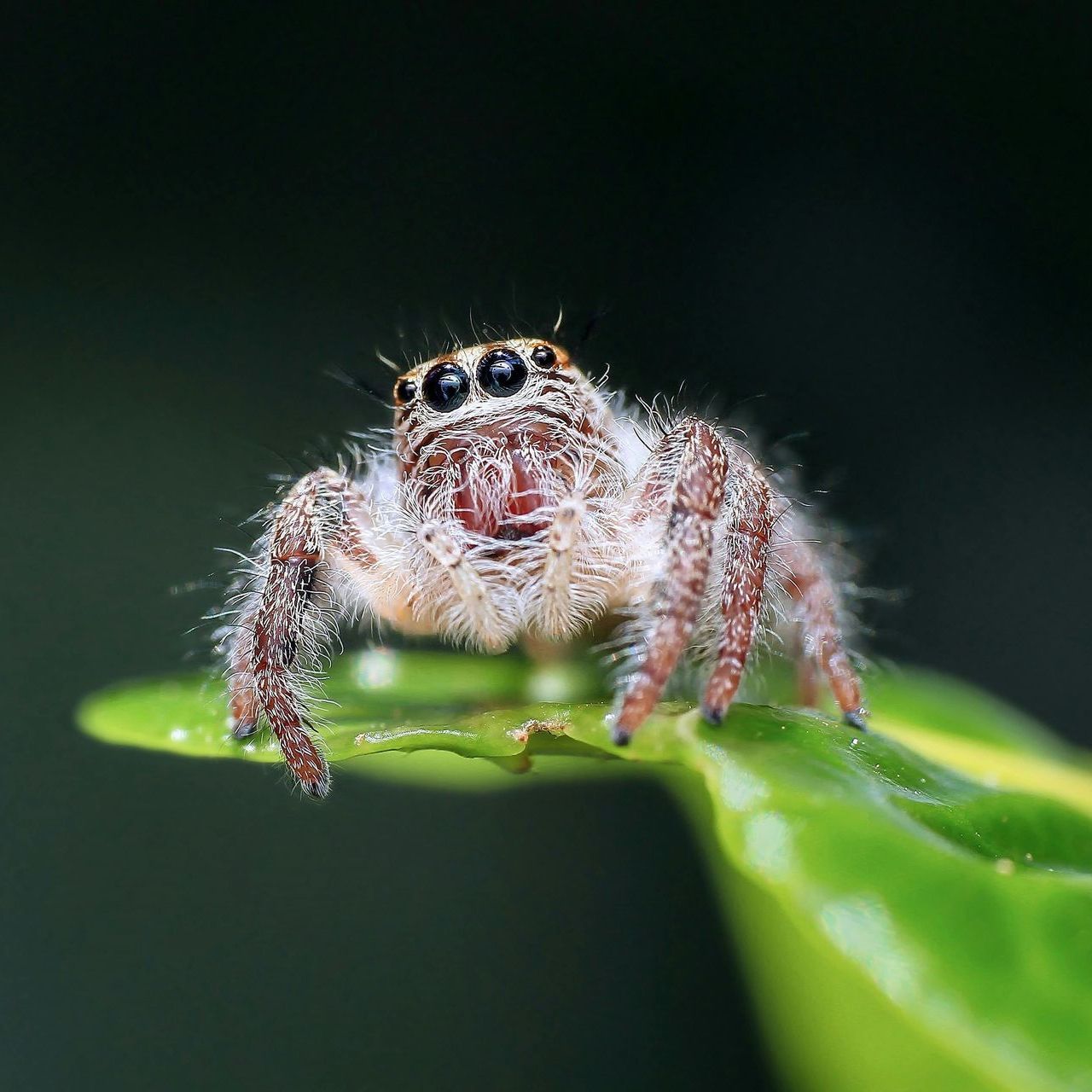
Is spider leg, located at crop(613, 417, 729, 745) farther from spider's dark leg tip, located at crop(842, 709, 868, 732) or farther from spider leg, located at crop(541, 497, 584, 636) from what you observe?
spider's dark leg tip, located at crop(842, 709, 868, 732)

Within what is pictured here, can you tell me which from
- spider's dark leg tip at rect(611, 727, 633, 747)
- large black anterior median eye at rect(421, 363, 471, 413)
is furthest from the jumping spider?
spider's dark leg tip at rect(611, 727, 633, 747)

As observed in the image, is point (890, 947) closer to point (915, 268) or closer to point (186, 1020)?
point (186, 1020)

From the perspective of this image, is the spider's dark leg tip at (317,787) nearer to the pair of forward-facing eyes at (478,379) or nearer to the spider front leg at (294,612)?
the spider front leg at (294,612)

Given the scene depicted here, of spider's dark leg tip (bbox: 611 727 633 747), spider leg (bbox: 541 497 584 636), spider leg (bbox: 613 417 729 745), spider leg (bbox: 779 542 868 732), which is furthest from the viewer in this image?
spider leg (bbox: 779 542 868 732)

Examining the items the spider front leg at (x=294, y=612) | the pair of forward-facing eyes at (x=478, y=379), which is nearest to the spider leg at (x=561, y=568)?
the pair of forward-facing eyes at (x=478, y=379)

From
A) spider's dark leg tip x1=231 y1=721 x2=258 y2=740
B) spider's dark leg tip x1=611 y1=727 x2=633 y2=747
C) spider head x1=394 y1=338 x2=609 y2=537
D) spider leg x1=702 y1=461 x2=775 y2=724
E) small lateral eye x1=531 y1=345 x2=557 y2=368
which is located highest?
small lateral eye x1=531 y1=345 x2=557 y2=368

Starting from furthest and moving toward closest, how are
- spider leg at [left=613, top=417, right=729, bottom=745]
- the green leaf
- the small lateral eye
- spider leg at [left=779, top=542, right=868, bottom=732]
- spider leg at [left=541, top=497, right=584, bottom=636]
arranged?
1. the small lateral eye
2. spider leg at [left=779, top=542, right=868, bottom=732]
3. spider leg at [left=541, top=497, right=584, bottom=636]
4. spider leg at [left=613, top=417, right=729, bottom=745]
5. the green leaf

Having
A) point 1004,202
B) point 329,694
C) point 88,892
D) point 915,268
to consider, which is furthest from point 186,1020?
point 1004,202
